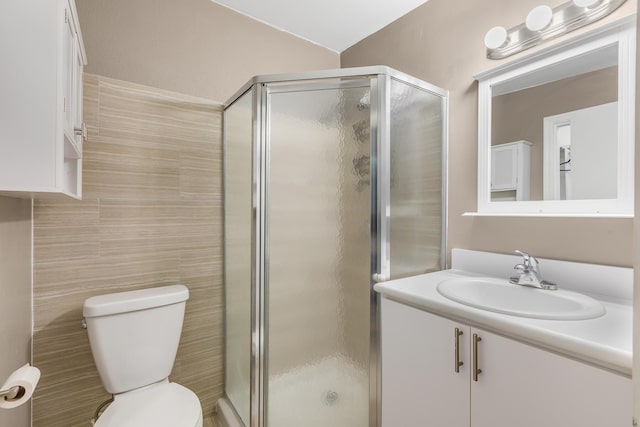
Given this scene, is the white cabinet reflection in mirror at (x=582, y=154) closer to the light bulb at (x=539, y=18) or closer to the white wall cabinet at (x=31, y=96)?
the light bulb at (x=539, y=18)

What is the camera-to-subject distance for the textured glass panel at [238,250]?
1528 mm

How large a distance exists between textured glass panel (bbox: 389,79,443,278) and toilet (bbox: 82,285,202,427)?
3.54 feet

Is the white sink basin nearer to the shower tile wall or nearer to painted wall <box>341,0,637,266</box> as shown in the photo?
painted wall <box>341,0,637,266</box>

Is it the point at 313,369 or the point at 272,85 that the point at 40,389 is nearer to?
the point at 313,369

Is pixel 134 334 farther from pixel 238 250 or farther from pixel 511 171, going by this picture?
pixel 511 171

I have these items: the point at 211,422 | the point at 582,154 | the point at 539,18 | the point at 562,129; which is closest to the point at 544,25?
the point at 539,18

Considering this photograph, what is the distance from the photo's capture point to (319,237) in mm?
1430

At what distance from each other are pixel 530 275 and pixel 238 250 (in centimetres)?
138

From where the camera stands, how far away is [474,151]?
151 centimetres

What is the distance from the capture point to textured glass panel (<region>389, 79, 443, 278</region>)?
1.42 metres

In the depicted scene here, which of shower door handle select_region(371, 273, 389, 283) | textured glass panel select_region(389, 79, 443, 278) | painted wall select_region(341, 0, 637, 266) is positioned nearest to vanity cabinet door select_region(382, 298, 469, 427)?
shower door handle select_region(371, 273, 389, 283)

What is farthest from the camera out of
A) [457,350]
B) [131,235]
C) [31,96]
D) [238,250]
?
[238,250]

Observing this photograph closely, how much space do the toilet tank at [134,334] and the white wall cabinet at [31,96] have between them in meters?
0.73

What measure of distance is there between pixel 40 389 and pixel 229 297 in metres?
0.90
